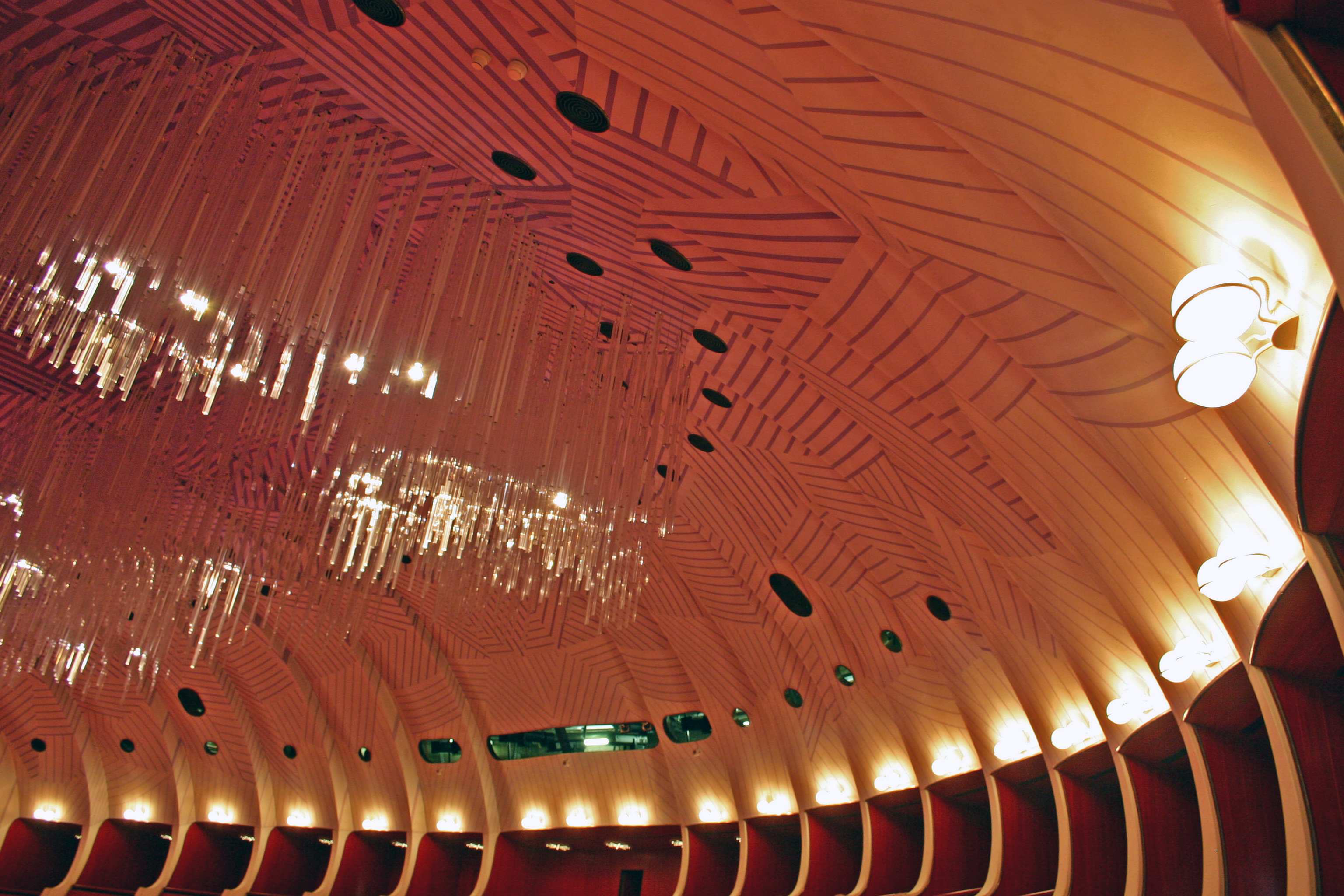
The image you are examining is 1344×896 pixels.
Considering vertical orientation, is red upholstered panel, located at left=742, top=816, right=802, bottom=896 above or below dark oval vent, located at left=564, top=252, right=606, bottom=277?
below

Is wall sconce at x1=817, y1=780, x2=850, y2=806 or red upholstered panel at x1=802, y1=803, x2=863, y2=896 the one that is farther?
red upholstered panel at x1=802, y1=803, x2=863, y2=896

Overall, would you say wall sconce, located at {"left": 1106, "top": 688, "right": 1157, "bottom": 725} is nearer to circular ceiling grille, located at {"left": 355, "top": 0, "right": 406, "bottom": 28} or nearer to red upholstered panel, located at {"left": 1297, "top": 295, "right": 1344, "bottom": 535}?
red upholstered panel, located at {"left": 1297, "top": 295, "right": 1344, "bottom": 535}

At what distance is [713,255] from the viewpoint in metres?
7.06

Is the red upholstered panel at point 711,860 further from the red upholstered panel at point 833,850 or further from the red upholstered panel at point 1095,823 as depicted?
the red upholstered panel at point 1095,823

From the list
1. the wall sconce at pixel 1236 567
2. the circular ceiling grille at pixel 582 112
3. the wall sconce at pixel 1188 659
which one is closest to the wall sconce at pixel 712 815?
the wall sconce at pixel 1188 659

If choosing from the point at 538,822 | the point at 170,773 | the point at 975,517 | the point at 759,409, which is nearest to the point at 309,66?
the point at 759,409

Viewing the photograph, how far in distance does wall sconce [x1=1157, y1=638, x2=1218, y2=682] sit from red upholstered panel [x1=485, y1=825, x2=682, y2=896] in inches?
514

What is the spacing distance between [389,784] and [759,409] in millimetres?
14155

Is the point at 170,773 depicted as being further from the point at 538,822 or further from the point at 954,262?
the point at 954,262

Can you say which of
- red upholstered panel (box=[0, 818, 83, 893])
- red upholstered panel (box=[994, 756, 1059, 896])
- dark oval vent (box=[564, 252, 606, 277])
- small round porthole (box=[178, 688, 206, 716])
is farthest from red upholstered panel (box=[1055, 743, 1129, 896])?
red upholstered panel (box=[0, 818, 83, 893])

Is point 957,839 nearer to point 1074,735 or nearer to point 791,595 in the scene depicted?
point 1074,735

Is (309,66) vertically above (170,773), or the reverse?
(309,66)

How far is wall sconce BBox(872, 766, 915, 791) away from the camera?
11.9 meters

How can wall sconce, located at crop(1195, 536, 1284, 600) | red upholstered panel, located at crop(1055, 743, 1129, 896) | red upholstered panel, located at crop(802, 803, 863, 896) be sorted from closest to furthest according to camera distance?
wall sconce, located at crop(1195, 536, 1284, 600) → red upholstered panel, located at crop(1055, 743, 1129, 896) → red upholstered panel, located at crop(802, 803, 863, 896)
